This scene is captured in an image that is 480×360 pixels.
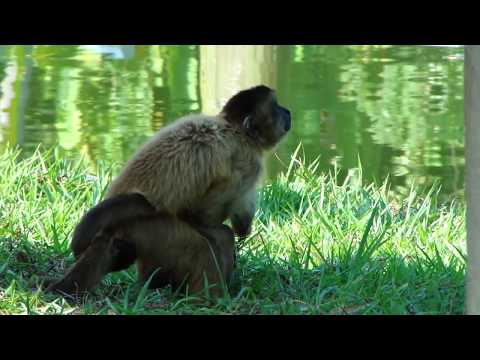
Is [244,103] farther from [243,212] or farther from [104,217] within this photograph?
[104,217]

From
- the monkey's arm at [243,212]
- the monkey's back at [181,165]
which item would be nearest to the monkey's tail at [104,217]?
the monkey's back at [181,165]

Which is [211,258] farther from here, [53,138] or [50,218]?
[53,138]

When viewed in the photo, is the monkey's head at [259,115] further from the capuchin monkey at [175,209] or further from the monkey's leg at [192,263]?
the monkey's leg at [192,263]

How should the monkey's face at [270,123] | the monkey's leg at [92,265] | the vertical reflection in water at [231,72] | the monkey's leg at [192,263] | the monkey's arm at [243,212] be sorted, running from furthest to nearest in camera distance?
the vertical reflection in water at [231,72] → the monkey's face at [270,123] → the monkey's arm at [243,212] → the monkey's leg at [192,263] → the monkey's leg at [92,265]

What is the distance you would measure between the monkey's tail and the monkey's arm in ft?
2.28

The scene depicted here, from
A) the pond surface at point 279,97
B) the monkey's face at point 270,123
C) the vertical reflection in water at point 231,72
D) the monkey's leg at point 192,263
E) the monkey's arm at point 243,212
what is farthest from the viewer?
the pond surface at point 279,97

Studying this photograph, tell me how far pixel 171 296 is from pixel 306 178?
3.27 m

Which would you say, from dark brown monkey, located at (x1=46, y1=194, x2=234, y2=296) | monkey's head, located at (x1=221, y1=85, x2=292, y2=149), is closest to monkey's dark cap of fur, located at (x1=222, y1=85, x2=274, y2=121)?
monkey's head, located at (x1=221, y1=85, x2=292, y2=149)

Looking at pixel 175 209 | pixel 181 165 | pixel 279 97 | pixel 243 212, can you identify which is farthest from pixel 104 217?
pixel 279 97

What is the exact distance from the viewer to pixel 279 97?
12.0 metres

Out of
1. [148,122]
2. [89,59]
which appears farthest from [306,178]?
[89,59]

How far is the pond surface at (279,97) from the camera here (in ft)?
35.8

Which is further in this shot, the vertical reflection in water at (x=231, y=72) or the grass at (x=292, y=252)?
the vertical reflection in water at (x=231, y=72)

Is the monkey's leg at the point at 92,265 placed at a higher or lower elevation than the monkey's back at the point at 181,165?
lower
